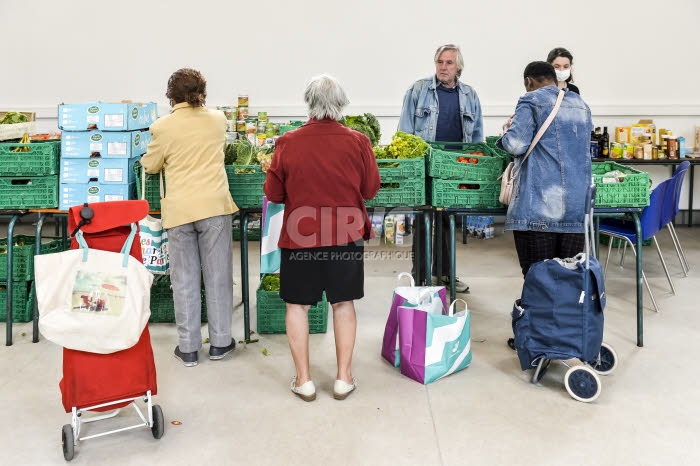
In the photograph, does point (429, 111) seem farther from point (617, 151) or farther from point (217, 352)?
point (617, 151)

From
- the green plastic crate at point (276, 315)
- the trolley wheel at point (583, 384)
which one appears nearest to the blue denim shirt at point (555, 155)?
the trolley wheel at point (583, 384)

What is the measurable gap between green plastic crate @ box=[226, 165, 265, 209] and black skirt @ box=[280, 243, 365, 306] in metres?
1.03

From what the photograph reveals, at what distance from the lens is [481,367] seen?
4285mm

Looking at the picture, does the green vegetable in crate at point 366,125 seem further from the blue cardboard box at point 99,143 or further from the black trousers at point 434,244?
the blue cardboard box at point 99,143

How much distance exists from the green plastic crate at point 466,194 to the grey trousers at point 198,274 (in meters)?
1.25

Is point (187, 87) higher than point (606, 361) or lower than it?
higher

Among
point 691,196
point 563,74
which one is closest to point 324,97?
point 563,74

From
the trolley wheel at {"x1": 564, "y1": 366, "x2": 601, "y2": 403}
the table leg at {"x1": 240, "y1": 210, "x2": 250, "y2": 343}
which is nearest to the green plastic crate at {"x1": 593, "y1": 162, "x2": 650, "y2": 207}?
the trolley wheel at {"x1": 564, "y1": 366, "x2": 601, "y2": 403}

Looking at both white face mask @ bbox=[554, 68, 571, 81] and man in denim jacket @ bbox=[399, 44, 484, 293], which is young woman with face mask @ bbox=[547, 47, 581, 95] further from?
man in denim jacket @ bbox=[399, 44, 484, 293]

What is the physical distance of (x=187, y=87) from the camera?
4.14 meters

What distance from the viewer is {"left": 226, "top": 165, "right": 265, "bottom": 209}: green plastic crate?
4660mm

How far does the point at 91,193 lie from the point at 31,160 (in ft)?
1.39

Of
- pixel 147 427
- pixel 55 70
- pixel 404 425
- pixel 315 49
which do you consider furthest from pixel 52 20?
pixel 404 425

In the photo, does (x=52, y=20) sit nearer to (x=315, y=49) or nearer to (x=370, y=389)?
(x=315, y=49)
